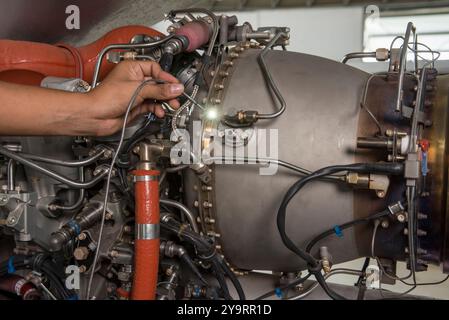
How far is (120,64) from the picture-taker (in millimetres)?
919

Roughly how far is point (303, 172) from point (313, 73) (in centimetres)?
25

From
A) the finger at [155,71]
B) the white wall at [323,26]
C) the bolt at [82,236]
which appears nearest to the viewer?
the finger at [155,71]

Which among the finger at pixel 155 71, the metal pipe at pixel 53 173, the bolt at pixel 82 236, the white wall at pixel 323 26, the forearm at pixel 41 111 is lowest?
the bolt at pixel 82 236

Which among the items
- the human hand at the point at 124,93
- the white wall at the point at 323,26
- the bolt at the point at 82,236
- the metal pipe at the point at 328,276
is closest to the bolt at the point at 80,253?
the bolt at the point at 82,236

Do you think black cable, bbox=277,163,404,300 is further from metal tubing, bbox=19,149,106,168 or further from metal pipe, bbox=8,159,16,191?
metal pipe, bbox=8,159,16,191

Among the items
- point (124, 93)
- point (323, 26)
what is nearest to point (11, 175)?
point (124, 93)

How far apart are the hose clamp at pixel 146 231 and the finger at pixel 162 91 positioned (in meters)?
0.28

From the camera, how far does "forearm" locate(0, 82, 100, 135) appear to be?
32.4 inches

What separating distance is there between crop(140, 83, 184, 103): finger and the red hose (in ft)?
0.54

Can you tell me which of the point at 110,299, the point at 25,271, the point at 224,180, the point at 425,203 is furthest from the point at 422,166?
the point at 25,271

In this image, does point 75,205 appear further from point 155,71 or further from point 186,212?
point 155,71

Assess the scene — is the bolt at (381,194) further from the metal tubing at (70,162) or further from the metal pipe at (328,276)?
the metal tubing at (70,162)

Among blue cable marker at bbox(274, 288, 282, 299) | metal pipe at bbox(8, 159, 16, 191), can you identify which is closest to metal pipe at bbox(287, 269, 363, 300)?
blue cable marker at bbox(274, 288, 282, 299)

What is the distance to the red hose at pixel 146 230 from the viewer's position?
33.9 inches
